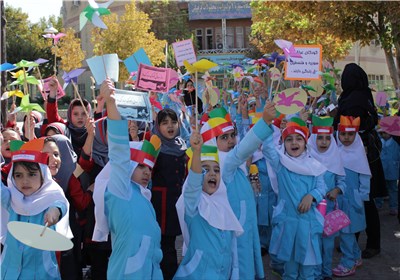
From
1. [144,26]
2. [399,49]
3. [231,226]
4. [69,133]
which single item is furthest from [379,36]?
[144,26]

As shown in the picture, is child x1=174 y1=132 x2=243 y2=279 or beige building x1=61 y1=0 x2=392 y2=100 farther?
beige building x1=61 y1=0 x2=392 y2=100

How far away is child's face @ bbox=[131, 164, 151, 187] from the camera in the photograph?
166 inches

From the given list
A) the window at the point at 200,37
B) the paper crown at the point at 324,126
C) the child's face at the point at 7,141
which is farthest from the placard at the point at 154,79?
the window at the point at 200,37

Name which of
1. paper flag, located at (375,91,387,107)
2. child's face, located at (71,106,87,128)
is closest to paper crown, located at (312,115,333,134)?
child's face, located at (71,106,87,128)

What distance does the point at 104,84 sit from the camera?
3.72m

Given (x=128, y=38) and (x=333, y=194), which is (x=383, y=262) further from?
(x=128, y=38)

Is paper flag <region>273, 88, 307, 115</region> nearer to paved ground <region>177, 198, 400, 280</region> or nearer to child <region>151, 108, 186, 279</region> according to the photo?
child <region>151, 108, 186, 279</region>

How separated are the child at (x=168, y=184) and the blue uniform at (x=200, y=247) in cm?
88

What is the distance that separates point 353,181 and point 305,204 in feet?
4.55

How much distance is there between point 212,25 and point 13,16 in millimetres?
17263

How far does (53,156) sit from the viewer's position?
473 cm

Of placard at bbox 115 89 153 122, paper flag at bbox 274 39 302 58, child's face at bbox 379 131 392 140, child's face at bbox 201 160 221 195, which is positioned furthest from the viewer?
child's face at bbox 379 131 392 140

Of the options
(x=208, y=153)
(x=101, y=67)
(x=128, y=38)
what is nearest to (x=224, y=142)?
(x=208, y=153)

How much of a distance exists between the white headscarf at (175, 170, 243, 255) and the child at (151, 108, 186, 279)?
2.46 ft
